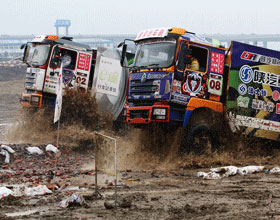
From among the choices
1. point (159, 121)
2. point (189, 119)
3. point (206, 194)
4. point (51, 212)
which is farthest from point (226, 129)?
point (51, 212)

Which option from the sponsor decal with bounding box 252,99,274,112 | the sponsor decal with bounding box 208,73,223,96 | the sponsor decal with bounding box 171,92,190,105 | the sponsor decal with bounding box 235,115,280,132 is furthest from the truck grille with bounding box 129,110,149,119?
the sponsor decal with bounding box 252,99,274,112

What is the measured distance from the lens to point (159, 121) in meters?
11.8

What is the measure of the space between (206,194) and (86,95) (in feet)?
31.6

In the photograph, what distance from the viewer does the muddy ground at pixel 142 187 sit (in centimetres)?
688

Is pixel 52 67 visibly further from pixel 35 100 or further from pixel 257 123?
pixel 257 123

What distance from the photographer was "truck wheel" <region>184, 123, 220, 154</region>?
39.9 feet

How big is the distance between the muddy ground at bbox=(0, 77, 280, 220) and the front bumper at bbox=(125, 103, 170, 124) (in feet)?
2.89

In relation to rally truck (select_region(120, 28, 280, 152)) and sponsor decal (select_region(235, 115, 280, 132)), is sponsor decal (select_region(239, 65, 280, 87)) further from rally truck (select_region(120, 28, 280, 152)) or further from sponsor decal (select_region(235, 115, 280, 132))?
sponsor decal (select_region(235, 115, 280, 132))

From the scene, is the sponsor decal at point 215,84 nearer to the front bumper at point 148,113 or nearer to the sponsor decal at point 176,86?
the sponsor decal at point 176,86

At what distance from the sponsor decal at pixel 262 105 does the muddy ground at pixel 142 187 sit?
3.95ft

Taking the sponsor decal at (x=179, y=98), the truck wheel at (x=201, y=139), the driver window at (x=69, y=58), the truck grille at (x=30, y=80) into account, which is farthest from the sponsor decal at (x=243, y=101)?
the truck grille at (x=30, y=80)

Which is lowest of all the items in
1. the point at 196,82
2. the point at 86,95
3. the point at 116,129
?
the point at 116,129

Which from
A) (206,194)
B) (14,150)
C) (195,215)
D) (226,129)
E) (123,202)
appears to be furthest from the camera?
(14,150)

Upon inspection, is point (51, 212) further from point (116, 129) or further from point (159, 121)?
point (116, 129)
